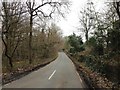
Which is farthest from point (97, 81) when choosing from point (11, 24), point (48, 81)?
point (11, 24)

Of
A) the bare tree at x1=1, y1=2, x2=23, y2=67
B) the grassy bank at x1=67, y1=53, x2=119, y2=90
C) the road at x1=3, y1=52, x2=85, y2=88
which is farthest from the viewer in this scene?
the bare tree at x1=1, y1=2, x2=23, y2=67

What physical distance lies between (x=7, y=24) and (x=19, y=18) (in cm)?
232

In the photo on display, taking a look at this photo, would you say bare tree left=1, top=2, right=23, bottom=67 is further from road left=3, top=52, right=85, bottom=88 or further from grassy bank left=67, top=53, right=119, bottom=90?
grassy bank left=67, top=53, right=119, bottom=90

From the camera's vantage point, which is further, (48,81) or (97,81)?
A: (48,81)

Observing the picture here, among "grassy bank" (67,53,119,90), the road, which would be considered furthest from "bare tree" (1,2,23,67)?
"grassy bank" (67,53,119,90)

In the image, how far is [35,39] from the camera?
171ft

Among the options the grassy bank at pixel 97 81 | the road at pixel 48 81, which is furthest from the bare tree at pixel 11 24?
the grassy bank at pixel 97 81

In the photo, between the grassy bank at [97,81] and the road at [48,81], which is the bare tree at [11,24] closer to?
the road at [48,81]

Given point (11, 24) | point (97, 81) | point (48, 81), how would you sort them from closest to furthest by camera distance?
point (97, 81) < point (48, 81) < point (11, 24)

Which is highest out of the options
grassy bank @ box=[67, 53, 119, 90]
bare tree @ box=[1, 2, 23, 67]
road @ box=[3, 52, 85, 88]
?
bare tree @ box=[1, 2, 23, 67]

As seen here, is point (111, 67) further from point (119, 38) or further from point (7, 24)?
point (7, 24)

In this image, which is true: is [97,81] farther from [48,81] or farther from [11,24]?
[11,24]

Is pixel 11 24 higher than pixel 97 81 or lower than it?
higher

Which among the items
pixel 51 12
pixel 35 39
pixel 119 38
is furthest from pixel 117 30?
pixel 35 39
